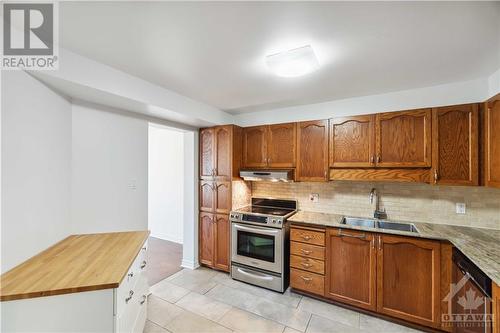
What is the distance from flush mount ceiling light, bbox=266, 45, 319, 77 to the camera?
1535mm

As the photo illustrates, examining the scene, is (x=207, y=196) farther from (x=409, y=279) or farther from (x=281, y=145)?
(x=409, y=279)

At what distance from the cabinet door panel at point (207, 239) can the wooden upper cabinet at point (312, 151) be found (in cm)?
149

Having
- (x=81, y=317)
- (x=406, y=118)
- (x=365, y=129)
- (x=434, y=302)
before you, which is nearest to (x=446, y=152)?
(x=406, y=118)

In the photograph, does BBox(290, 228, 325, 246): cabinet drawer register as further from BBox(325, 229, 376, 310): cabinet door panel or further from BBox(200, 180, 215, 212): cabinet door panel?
BBox(200, 180, 215, 212): cabinet door panel

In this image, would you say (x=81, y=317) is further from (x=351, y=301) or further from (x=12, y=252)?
(x=351, y=301)

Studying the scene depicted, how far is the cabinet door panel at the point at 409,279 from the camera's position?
1.93 meters

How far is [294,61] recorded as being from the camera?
5.22ft

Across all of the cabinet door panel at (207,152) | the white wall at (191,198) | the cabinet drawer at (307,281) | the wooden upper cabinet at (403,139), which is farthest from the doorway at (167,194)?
the wooden upper cabinet at (403,139)

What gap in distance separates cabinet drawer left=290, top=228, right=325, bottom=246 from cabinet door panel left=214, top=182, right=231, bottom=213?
0.98 metres

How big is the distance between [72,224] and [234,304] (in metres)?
Result: 1.83

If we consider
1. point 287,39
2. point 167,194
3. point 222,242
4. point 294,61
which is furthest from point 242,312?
point 167,194

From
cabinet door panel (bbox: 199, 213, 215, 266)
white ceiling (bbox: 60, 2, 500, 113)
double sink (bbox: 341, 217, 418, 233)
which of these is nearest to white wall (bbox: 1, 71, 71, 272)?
white ceiling (bbox: 60, 2, 500, 113)

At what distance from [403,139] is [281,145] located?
139 centimetres

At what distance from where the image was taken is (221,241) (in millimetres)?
3115
